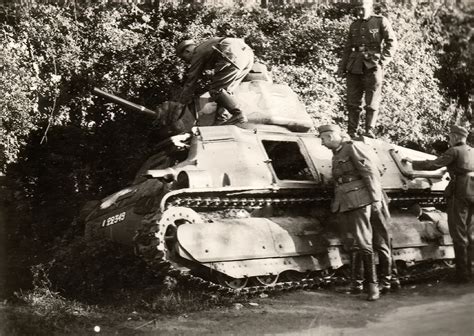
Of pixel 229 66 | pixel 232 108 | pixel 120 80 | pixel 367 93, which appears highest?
pixel 120 80

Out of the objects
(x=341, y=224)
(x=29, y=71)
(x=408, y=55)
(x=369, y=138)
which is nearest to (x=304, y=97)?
(x=408, y=55)

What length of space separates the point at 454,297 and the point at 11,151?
321 inches

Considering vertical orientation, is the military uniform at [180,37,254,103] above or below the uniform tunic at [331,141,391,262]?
above

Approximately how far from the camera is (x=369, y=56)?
1000 cm

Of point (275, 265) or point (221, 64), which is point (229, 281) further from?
point (221, 64)

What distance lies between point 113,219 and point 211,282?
2018 millimetres

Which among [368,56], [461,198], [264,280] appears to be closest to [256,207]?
[264,280]

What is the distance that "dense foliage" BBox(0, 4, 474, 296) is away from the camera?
11562 mm

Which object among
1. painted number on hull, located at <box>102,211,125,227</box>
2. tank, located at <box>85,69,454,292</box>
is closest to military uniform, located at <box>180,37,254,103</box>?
tank, located at <box>85,69,454,292</box>

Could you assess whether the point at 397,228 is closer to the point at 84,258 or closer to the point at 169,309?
the point at 169,309

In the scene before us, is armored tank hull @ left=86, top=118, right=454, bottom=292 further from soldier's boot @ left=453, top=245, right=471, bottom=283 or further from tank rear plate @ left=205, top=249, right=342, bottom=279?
soldier's boot @ left=453, top=245, right=471, bottom=283

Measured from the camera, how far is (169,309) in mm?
6445

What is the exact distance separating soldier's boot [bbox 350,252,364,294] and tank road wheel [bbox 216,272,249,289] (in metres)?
1.30

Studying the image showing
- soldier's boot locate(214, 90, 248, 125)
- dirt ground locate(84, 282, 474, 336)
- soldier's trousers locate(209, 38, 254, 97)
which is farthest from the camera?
soldier's trousers locate(209, 38, 254, 97)
